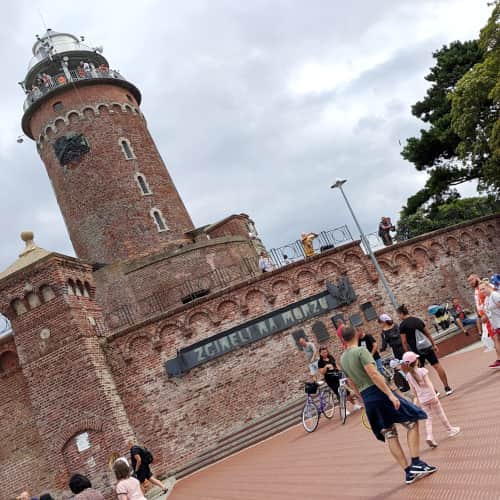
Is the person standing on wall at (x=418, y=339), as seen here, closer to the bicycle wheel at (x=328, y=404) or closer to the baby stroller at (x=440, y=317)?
the bicycle wheel at (x=328, y=404)

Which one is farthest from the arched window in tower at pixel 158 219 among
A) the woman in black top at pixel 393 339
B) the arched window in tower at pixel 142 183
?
the woman in black top at pixel 393 339

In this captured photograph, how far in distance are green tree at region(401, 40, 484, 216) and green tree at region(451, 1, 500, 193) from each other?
12.5 ft

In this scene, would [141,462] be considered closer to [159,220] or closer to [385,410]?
[385,410]

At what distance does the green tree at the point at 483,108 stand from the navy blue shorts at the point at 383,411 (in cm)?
1952

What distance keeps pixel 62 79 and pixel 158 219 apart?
8997mm

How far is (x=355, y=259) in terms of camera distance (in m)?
19.7

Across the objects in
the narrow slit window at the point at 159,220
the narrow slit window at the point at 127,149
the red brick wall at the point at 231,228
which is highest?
the narrow slit window at the point at 127,149

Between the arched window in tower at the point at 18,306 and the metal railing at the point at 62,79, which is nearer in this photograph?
the arched window in tower at the point at 18,306

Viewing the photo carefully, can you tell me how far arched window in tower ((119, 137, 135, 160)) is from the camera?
2642 centimetres

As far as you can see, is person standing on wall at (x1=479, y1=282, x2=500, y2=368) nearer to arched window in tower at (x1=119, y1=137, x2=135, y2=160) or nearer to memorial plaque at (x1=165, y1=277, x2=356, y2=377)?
memorial plaque at (x1=165, y1=277, x2=356, y2=377)

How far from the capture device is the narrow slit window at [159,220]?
2589 cm

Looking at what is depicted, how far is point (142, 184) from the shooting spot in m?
26.3

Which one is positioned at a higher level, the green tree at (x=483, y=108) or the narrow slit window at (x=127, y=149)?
the narrow slit window at (x=127, y=149)

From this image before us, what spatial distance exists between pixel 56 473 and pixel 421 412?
1214 cm
